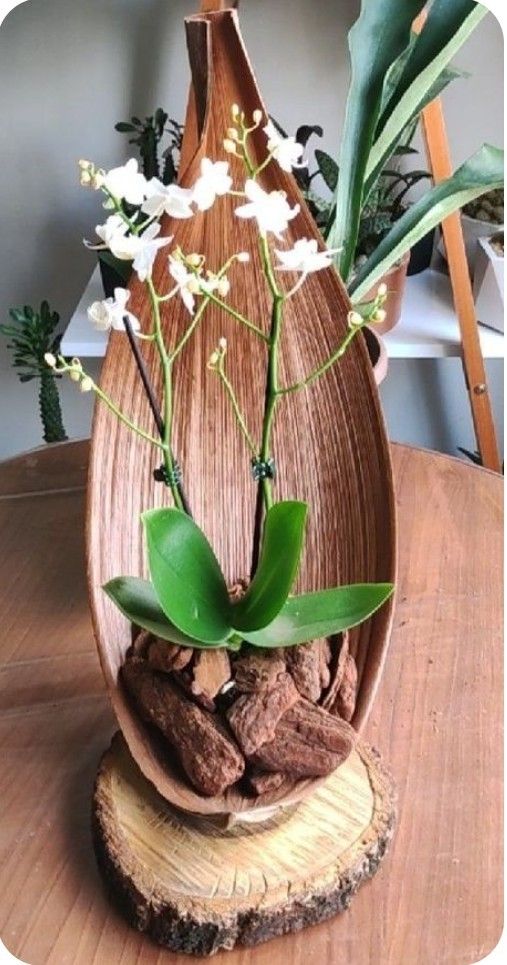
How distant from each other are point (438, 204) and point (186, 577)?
36 cm

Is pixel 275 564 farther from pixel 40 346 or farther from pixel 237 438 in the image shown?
pixel 40 346

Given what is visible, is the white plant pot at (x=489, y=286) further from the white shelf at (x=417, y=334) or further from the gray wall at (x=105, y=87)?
the gray wall at (x=105, y=87)

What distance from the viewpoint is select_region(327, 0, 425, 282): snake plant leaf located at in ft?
2.02

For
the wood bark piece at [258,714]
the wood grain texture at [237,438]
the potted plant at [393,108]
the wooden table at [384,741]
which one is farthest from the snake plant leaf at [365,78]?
the wood bark piece at [258,714]

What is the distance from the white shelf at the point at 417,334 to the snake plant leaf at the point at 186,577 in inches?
25.4

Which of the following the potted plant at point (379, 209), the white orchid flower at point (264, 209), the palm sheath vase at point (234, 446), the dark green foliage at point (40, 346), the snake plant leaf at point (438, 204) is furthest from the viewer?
the dark green foliage at point (40, 346)

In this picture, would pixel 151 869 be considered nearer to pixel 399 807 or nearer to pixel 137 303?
pixel 399 807

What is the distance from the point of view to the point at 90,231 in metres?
1.21

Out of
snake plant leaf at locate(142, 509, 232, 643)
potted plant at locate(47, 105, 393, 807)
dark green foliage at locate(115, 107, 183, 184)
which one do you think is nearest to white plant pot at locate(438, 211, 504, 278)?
dark green foliage at locate(115, 107, 183, 184)

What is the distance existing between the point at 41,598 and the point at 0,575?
0.05 m

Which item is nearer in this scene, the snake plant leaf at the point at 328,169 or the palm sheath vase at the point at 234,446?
the palm sheath vase at the point at 234,446

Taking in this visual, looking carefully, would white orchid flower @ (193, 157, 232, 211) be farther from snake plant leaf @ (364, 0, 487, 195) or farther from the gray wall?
the gray wall

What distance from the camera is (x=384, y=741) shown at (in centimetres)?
56

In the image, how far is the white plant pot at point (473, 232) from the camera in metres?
1.05
